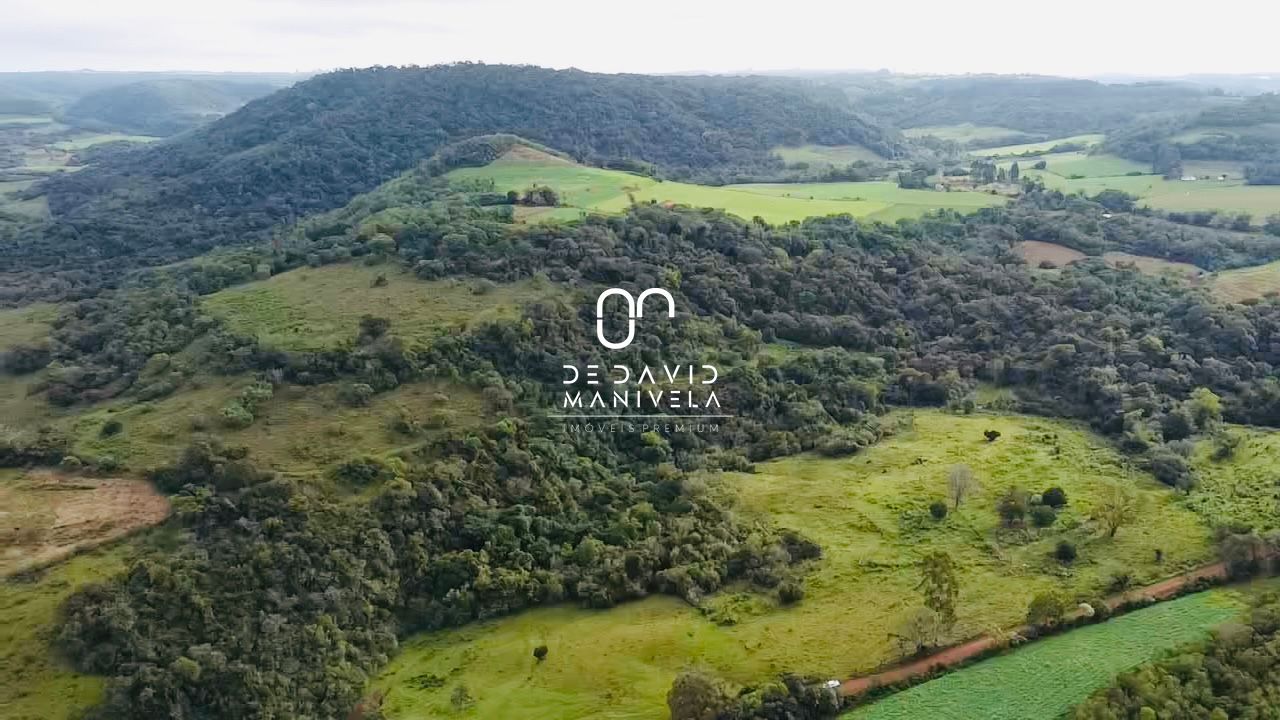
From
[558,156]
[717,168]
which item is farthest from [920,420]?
[717,168]

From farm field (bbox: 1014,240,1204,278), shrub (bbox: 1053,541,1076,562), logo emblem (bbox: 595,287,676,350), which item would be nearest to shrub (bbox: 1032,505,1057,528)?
shrub (bbox: 1053,541,1076,562)

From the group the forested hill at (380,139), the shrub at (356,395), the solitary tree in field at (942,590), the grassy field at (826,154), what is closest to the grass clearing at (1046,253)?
the forested hill at (380,139)

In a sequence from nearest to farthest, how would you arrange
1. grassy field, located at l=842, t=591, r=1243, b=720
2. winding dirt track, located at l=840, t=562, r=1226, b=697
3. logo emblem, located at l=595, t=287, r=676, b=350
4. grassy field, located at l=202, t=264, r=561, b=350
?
grassy field, located at l=842, t=591, r=1243, b=720
winding dirt track, located at l=840, t=562, r=1226, b=697
grassy field, located at l=202, t=264, r=561, b=350
logo emblem, located at l=595, t=287, r=676, b=350

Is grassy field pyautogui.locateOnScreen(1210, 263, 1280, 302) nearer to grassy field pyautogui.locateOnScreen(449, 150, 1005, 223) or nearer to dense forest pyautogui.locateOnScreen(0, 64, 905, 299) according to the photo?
grassy field pyautogui.locateOnScreen(449, 150, 1005, 223)

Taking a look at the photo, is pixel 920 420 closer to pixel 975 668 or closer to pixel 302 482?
pixel 975 668

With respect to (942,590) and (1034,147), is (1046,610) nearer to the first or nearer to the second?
(942,590)

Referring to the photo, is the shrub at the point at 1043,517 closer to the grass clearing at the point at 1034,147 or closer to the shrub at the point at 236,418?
the shrub at the point at 236,418
